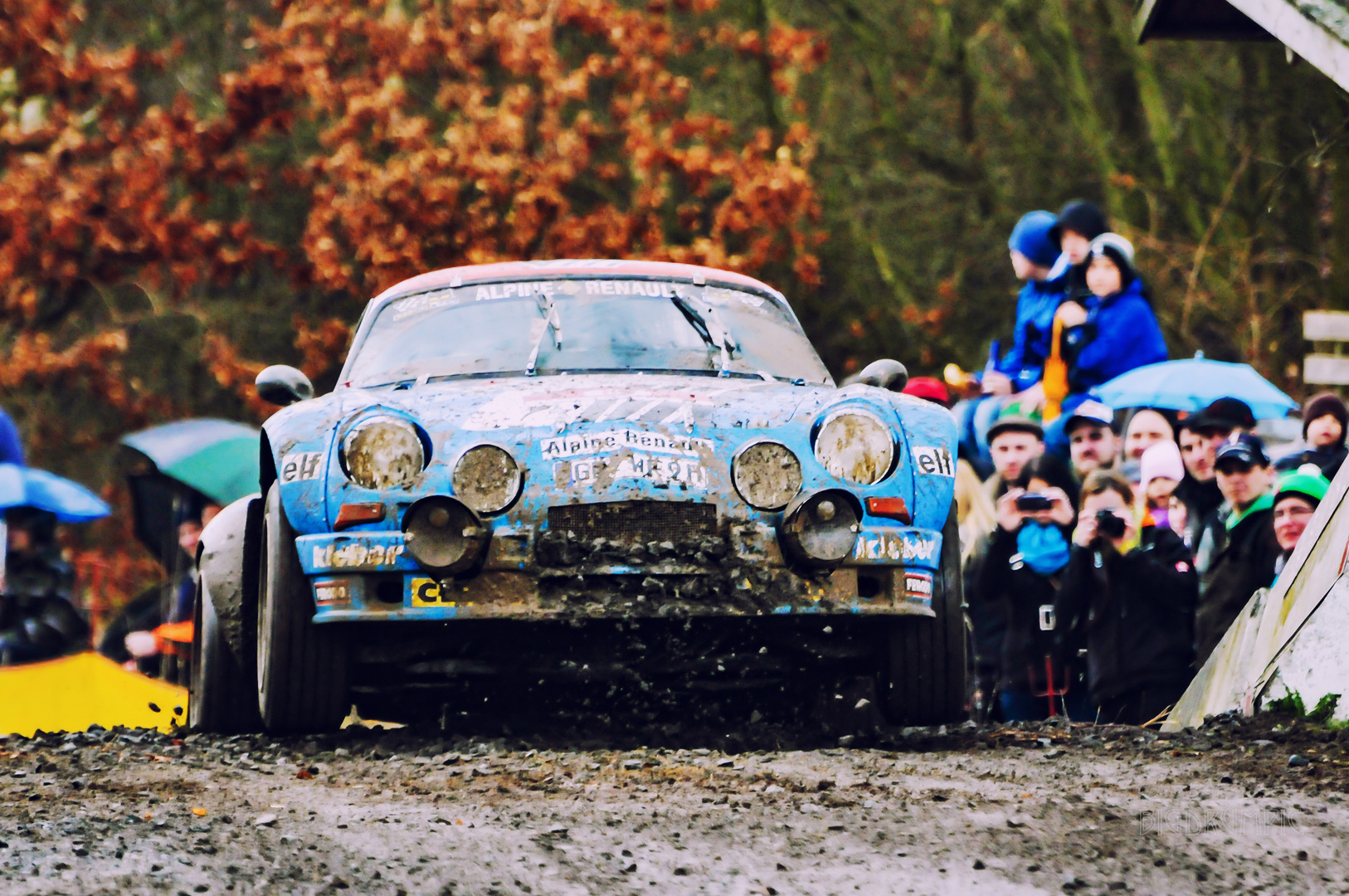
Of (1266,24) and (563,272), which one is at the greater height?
(1266,24)

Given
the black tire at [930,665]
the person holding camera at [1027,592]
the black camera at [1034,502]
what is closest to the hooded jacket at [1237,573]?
the person holding camera at [1027,592]

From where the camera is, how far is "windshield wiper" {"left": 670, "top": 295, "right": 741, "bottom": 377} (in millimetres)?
7352

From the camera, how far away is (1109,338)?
32.6ft

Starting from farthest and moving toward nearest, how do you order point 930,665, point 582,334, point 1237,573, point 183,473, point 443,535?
point 183,473, point 1237,573, point 582,334, point 930,665, point 443,535

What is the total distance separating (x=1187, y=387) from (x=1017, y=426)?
0.81 meters

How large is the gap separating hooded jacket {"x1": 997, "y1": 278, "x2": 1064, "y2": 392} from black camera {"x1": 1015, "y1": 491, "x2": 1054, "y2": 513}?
1640 millimetres

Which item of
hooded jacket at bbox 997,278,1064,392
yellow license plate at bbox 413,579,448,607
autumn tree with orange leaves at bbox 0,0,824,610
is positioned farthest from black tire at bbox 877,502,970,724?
autumn tree with orange leaves at bbox 0,0,824,610

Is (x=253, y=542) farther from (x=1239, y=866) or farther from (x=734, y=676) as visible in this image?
(x=1239, y=866)

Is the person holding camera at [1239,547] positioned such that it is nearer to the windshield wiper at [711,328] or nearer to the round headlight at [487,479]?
the windshield wiper at [711,328]

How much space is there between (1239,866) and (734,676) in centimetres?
239

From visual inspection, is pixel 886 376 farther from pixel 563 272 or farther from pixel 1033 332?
pixel 1033 332

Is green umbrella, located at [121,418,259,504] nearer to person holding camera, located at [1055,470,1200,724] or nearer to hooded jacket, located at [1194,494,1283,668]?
person holding camera, located at [1055,470,1200,724]

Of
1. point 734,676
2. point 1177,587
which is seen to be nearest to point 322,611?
point 734,676

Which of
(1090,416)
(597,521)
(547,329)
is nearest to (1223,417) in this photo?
(1090,416)
